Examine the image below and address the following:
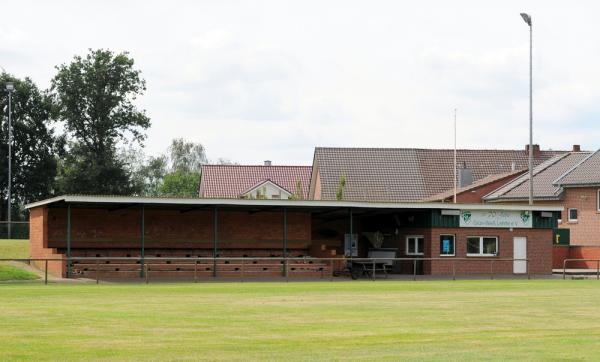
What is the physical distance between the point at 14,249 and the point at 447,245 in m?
21.9

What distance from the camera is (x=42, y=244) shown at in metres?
44.4

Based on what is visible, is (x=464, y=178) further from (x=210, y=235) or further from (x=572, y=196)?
(x=210, y=235)

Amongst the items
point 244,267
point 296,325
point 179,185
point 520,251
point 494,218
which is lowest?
point 296,325

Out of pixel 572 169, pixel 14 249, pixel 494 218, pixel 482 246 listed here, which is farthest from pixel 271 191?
pixel 494 218

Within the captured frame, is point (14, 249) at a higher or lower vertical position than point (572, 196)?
lower

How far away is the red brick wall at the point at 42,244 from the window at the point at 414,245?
14.5m

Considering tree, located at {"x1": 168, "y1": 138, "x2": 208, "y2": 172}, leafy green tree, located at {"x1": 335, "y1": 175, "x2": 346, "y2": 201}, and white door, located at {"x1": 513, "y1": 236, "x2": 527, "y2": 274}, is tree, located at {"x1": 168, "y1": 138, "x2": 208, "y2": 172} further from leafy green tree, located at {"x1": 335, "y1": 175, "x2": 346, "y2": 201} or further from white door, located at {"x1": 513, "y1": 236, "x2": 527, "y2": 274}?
white door, located at {"x1": 513, "y1": 236, "x2": 527, "y2": 274}

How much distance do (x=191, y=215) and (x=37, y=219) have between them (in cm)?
635

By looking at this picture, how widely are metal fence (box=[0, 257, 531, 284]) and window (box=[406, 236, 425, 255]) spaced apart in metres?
1.25

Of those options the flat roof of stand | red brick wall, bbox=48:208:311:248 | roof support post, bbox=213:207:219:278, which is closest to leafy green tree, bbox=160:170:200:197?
red brick wall, bbox=48:208:311:248

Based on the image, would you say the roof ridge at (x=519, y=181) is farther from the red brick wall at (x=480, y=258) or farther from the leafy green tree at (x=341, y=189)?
the red brick wall at (x=480, y=258)

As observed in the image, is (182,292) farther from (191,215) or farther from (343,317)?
(191,215)

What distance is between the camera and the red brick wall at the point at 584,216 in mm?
61266

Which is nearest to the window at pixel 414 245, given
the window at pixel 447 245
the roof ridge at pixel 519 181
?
the window at pixel 447 245
